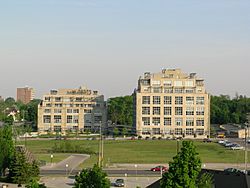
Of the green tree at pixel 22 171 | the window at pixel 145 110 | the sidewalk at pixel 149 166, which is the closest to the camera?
the green tree at pixel 22 171

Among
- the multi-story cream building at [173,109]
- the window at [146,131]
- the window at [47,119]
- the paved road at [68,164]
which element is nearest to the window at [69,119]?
the window at [47,119]

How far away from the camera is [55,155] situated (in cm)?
7331

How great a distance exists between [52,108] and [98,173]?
9520 centimetres

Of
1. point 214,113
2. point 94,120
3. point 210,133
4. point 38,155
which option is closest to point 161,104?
point 210,133

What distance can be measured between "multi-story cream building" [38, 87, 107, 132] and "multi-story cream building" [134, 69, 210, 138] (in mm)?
12885

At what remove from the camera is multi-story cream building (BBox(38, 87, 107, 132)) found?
123 metres

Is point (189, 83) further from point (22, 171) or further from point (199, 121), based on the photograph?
point (22, 171)

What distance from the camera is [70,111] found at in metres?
124

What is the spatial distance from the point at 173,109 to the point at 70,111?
2403 cm

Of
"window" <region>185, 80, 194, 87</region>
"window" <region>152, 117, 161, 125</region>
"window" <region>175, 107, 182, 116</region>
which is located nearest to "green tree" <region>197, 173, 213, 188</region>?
"window" <region>152, 117, 161, 125</region>

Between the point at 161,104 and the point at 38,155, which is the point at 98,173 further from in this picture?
the point at 161,104

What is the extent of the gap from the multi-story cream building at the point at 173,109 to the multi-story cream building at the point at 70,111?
1288 centimetres

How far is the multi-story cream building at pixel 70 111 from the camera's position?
123 m

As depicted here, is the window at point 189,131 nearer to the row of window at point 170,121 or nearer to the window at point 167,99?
the row of window at point 170,121
